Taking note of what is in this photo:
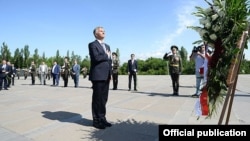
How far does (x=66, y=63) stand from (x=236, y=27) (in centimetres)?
1679

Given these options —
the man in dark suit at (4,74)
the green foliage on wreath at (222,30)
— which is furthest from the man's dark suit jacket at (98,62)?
the man in dark suit at (4,74)

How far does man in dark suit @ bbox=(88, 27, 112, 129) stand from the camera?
633cm

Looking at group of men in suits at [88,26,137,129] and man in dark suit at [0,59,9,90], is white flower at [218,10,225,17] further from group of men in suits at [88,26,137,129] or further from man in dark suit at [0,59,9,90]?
man in dark suit at [0,59,9,90]

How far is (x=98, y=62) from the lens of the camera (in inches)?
252

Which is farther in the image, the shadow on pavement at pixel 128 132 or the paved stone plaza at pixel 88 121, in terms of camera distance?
the paved stone plaza at pixel 88 121

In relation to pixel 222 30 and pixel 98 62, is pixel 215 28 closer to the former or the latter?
pixel 222 30

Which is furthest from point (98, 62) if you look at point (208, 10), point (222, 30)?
point (222, 30)

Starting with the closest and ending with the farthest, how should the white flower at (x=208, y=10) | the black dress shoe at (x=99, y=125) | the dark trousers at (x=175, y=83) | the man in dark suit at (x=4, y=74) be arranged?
the white flower at (x=208, y=10), the black dress shoe at (x=99, y=125), the dark trousers at (x=175, y=83), the man in dark suit at (x=4, y=74)

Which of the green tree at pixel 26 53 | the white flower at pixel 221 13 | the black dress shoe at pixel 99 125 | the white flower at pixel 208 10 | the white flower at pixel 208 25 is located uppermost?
the green tree at pixel 26 53

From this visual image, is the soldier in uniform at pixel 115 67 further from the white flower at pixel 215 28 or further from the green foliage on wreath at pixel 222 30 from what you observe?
the white flower at pixel 215 28

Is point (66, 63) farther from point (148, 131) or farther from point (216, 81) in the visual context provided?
point (216, 81)

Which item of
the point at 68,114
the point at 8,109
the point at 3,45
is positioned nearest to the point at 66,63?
the point at 8,109

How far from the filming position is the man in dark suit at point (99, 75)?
6328 millimetres

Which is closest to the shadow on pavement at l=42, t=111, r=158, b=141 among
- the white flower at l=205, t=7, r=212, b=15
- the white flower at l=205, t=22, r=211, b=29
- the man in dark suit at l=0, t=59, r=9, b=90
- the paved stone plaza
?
the paved stone plaza
